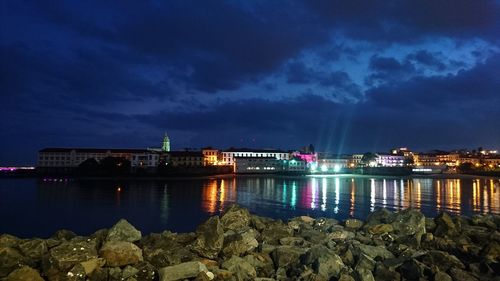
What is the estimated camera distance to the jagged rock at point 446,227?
15.6 meters

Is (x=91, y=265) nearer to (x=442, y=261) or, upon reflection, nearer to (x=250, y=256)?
(x=250, y=256)

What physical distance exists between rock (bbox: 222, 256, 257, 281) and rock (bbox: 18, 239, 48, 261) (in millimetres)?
5257

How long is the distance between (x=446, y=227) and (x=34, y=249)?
1502 cm

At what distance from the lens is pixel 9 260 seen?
411 inches

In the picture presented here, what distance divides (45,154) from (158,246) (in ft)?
513

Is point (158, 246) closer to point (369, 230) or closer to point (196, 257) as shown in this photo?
point (196, 257)

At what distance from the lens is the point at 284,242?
14195 mm

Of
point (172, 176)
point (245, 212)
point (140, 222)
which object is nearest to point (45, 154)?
point (172, 176)

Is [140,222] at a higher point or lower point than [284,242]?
lower

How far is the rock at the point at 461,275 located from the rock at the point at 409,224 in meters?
4.20

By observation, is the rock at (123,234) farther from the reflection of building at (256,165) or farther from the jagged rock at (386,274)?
the reflection of building at (256,165)

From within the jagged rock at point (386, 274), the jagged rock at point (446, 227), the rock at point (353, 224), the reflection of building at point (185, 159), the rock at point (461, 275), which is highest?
the reflection of building at point (185, 159)

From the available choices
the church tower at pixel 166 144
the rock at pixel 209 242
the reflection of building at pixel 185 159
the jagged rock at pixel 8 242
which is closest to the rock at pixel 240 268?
the rock at pixel 209 242

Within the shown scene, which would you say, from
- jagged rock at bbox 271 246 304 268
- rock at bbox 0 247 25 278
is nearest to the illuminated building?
jagged rock at bbox 271 246 304 268
